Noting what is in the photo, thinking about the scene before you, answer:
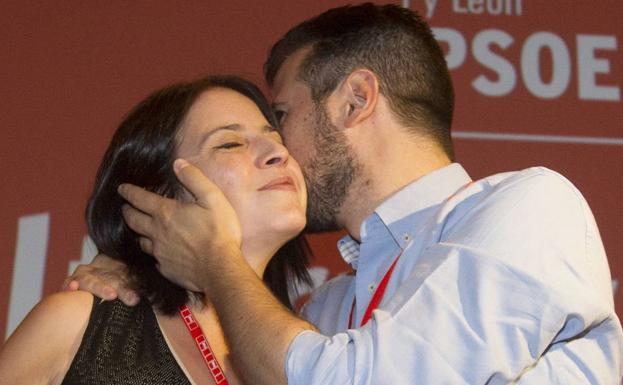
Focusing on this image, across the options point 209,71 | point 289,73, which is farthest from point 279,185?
point 209,71

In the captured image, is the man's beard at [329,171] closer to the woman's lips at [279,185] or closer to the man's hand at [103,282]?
the woman's lips at [279,185]

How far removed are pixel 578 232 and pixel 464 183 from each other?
433mm

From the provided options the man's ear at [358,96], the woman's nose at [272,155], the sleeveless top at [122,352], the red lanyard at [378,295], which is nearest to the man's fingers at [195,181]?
the woman's nose at [272,155]

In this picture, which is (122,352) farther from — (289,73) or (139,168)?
(289,73)

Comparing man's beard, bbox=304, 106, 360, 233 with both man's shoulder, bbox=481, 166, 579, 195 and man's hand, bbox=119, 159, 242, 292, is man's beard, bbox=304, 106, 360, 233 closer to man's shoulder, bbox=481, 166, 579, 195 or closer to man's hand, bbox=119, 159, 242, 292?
man's hand, bbox=119, 159, 242, 292

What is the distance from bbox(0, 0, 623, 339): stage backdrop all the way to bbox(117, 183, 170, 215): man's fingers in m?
0.71

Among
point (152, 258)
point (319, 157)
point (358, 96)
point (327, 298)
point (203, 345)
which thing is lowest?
point (327, 298)

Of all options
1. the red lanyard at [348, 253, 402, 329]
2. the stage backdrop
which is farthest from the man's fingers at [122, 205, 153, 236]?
the stage backdrop

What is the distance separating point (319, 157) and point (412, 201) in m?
0.24

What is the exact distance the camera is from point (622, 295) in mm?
2770

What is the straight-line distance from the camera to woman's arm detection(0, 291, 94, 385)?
1672mm

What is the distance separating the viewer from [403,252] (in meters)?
1.93

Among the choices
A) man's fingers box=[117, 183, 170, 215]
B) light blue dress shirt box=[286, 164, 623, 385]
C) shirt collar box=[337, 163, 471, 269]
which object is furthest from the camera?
shirt collar box=[337, 163, 471, 269]

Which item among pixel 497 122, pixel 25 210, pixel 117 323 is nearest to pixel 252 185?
pixel 117 323
